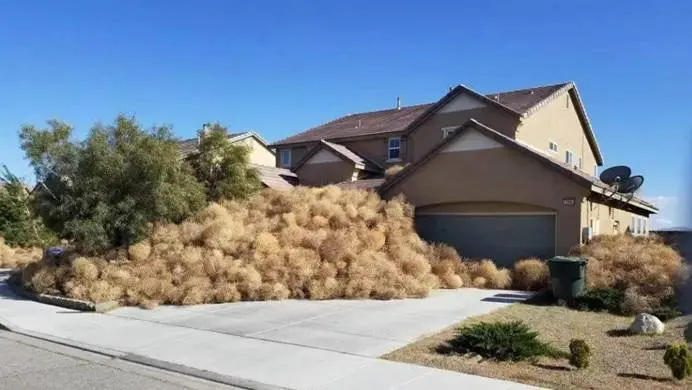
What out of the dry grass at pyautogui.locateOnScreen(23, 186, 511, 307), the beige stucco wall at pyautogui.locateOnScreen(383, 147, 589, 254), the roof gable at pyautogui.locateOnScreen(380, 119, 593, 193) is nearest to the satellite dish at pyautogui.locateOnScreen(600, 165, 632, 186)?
the roof gable at pyautogui.locateOnScreen(380, 119, 593, 193)

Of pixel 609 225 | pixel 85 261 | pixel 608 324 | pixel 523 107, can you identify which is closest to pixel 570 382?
pixel 608 324

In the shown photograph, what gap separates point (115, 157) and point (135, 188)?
3.26ft

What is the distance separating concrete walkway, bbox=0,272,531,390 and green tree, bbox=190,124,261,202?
5909 mm

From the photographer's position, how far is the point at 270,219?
17.1m

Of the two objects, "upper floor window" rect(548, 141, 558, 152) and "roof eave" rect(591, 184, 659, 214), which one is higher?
"upper floor window" rect(548, 141, 558, 152)

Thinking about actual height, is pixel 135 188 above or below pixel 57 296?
above

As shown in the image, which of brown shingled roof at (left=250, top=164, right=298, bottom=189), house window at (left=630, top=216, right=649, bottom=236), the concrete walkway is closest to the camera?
the concrete walkway

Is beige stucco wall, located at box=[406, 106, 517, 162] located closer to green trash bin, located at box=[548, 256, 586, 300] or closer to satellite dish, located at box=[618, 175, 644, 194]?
satellite dish, located at box=[618, 175, 644, 194]

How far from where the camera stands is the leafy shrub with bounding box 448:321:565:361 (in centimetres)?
836

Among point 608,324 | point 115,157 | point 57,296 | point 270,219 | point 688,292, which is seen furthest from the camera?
point 270,219

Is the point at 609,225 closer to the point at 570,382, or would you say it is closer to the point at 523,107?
the point at 523,107

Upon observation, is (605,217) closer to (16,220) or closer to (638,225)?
(638,225)

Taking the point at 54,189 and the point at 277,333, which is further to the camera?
the point at 54,189

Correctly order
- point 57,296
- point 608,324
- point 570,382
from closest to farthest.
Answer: point 570,382
point 608,324
point 57,296
